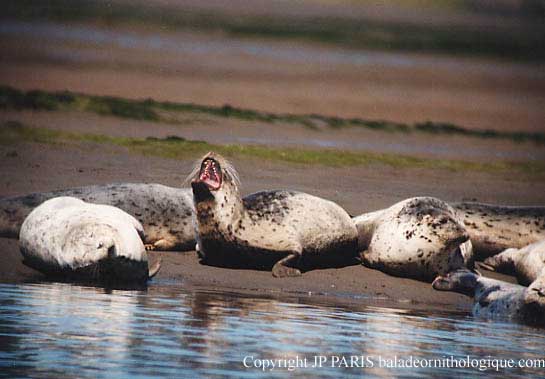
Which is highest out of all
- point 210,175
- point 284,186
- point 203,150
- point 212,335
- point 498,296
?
point 203,150

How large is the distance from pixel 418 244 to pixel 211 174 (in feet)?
5.49

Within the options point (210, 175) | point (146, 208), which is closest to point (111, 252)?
point (210, 175)

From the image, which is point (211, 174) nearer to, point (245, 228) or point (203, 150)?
point (245, 228)

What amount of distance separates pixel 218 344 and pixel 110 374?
1034 mm

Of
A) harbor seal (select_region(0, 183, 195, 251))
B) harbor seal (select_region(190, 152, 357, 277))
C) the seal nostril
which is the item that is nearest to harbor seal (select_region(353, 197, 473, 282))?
harbor seal (select_region(190, 152, 357, 277))

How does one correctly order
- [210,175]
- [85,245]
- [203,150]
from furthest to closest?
[203,150] < [210,175] < [85,245]

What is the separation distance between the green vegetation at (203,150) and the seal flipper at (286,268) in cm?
626

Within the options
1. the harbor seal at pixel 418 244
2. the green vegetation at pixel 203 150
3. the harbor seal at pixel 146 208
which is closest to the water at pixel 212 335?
the harbor seal at pixel 418 244

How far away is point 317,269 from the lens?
10.5 metres

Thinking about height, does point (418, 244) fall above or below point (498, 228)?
below

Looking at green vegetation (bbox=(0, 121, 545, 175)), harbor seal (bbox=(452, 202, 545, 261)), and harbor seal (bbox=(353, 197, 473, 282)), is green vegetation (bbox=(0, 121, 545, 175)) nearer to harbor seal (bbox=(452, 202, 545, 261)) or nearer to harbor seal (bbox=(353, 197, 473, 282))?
harbor seal (bbox=(452, 202, 545, 261))

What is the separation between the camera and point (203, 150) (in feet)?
55.9

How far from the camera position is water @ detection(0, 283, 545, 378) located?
20.7 ft

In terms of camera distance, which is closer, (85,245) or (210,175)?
(85,245)
